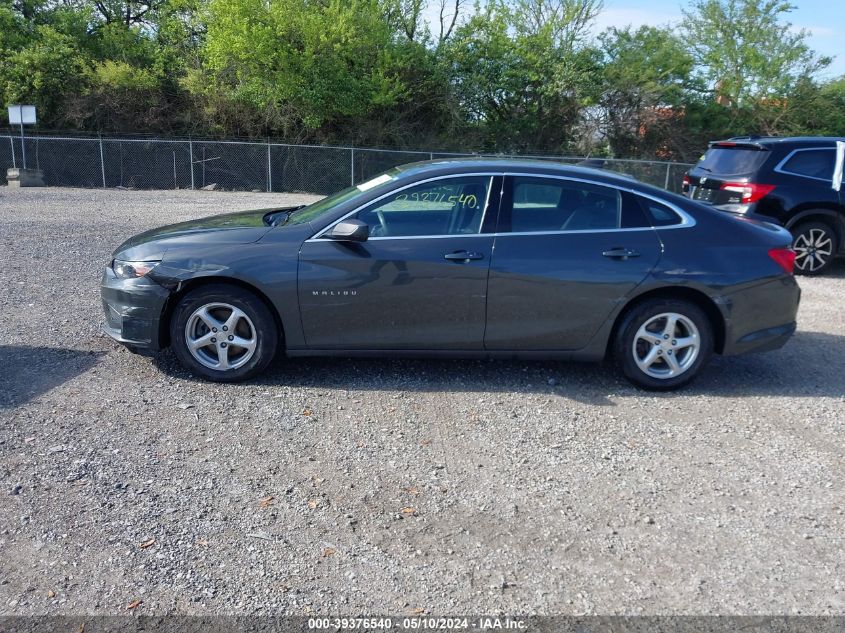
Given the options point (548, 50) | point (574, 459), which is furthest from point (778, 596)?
point (548, 50)

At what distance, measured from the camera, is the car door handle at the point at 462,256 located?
17.5ft

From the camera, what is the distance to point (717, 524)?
150 inches

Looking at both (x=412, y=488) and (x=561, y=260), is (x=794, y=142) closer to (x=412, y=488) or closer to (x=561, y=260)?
(x=561, y=260)

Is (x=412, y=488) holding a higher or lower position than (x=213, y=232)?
lower

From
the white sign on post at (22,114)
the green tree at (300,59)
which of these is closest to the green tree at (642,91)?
the green tree at (300,59)

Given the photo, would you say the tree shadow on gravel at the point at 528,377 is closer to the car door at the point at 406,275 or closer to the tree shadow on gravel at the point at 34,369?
the car door at the point at 406,275

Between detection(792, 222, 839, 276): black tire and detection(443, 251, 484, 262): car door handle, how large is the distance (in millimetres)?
6803

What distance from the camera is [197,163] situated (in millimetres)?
24391

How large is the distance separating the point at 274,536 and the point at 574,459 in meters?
1.83

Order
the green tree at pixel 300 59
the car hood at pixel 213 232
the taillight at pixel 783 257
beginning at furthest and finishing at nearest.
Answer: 1. the green tree at pixel 300 59
2. the taillight at pixel 783 257
3. the car hood at pixel 213 232

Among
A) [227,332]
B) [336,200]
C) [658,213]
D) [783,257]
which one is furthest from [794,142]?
[227,332]

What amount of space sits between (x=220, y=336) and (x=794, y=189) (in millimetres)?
8131

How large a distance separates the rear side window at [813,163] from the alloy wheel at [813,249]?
75 centimetres

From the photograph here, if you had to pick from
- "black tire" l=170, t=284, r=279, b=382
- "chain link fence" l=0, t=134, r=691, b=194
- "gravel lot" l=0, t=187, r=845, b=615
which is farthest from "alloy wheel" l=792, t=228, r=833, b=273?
"chain link fence" l=0, t=134, r=691, b=194
